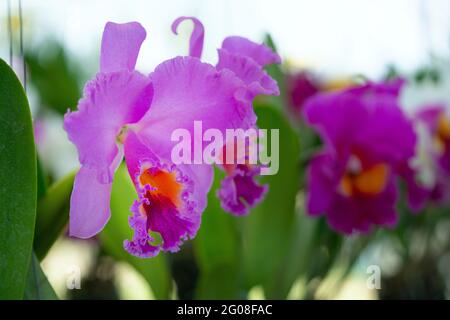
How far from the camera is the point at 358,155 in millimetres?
835

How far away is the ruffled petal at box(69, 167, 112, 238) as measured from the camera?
0.47m

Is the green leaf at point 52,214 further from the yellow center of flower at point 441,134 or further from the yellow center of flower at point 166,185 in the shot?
the yellow center of flower at point 441,134

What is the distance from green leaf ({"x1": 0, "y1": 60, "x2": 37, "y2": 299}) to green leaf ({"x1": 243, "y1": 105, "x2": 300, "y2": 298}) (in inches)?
13.7

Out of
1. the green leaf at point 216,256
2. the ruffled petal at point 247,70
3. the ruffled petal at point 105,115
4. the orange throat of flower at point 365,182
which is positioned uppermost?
the ruffled petal at point 247,70

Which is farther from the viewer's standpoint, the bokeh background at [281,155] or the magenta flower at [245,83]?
the bokeh background at [281,155]

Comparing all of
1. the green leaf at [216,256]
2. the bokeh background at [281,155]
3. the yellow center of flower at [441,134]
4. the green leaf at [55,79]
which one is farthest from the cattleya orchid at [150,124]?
the yellow center of flower at [441,134]

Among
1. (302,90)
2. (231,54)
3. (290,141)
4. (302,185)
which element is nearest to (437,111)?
(302,90)

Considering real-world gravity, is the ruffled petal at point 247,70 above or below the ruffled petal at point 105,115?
above

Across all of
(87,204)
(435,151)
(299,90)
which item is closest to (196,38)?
(87,204)

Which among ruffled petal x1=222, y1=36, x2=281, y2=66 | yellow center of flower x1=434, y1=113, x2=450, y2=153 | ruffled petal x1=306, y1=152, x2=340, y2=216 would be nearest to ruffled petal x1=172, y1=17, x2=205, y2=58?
ruffled petal x1=222, y1=36, x2=281, y2=66

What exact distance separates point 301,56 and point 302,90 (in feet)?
1.08

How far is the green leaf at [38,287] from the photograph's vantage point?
1.73 ft

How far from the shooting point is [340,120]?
0.80 m

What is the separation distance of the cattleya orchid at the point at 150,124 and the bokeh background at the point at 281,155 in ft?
0.43
